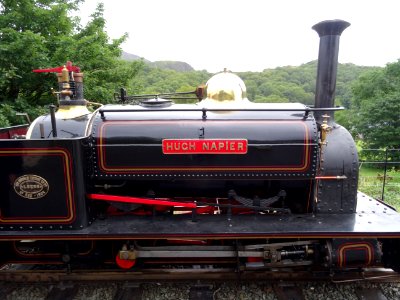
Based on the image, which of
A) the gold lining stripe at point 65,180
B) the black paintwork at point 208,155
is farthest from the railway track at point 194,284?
the black paintwork at point 208,155

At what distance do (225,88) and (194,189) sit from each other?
4.32ft

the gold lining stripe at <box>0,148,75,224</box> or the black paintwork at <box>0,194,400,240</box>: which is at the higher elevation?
the gold lining stripe at <box>0,148,75,224</box>

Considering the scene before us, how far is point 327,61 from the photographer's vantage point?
3904mm

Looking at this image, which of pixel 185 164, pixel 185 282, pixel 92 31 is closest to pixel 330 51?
pixel 185 164

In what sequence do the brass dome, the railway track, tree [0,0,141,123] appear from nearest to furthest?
the railway track → the brass dome → tree [0,0,141,123]

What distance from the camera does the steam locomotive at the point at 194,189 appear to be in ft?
11.4

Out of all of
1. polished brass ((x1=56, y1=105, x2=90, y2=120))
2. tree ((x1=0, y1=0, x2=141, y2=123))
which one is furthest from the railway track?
tree ((x1=0, y1=0, x2=141, y2=123))

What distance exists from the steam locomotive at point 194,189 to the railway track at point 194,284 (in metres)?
0.15

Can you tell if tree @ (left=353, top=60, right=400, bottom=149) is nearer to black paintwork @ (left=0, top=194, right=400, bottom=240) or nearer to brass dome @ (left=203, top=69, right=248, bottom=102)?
black paintwork @ (left=0, top=194, right=400, bottom=240)

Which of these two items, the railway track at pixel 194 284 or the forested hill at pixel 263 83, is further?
the forested hill at pixel 263 83

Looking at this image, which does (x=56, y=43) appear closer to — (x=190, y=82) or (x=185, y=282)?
(x=185, y=282)

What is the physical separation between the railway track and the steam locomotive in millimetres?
153

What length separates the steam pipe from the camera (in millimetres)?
3805

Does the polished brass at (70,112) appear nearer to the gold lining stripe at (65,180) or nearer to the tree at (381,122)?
the gold lining stripe at (65,180)
